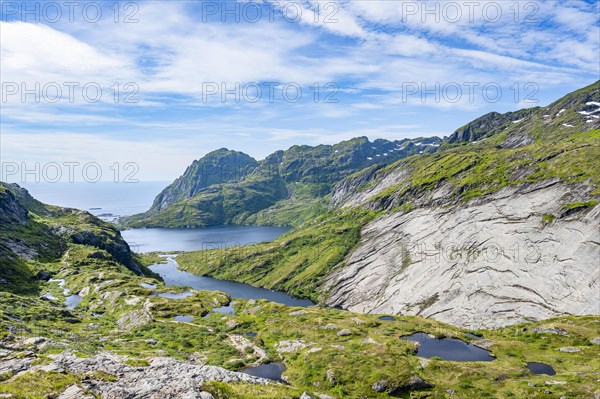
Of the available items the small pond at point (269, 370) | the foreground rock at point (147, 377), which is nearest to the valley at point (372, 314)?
the foreground rock at point (147, 377)

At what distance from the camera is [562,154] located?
169m

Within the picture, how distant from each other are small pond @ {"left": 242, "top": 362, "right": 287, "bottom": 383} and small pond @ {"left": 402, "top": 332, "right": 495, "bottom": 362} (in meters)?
24.9

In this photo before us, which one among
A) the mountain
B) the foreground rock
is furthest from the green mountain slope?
the mountain

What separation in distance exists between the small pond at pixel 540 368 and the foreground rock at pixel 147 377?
151 feet

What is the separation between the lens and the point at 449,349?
214ft

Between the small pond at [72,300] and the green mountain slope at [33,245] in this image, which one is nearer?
the small pond at [72,300]

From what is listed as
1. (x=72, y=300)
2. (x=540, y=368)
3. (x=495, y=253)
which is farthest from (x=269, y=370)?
(x=495, y=253)

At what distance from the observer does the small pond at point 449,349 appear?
61.1 metres

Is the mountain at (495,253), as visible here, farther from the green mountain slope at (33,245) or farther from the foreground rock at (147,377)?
the green mountain slope at (33,245)

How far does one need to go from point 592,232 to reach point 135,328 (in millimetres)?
141201

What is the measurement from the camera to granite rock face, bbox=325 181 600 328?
361 feet

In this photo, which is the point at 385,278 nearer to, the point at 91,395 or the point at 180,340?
the point at 180,340

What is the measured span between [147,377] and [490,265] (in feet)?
432

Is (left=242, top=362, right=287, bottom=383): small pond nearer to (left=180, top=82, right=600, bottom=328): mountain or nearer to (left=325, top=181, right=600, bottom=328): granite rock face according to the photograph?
(left=325, top=181, right=600, bottom=328): granite rock face
